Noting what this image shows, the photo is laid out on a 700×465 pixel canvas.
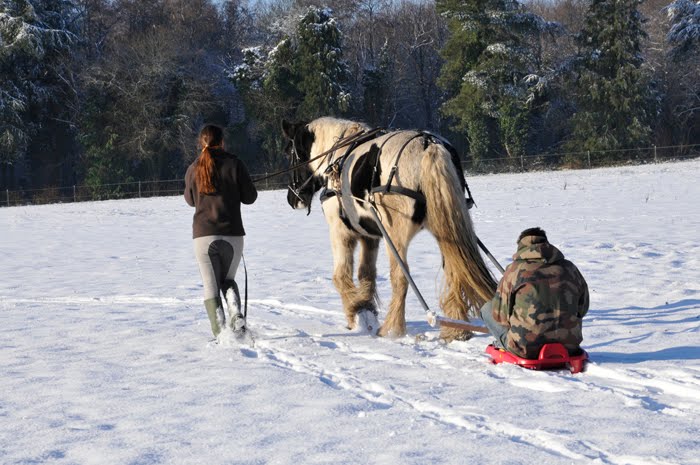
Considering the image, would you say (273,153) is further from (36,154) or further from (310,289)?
(310,289)

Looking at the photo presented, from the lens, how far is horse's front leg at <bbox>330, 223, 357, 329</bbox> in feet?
22.6

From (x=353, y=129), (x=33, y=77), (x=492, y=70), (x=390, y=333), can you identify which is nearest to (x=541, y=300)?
(x=390, y=333)

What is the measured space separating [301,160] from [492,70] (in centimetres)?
3357

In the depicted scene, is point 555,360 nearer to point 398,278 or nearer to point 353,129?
point 398,278

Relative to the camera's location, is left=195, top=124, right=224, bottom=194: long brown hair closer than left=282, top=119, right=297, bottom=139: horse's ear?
Yes

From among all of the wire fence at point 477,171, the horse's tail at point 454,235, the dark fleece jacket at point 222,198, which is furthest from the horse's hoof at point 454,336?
the wire fence at point 477,171

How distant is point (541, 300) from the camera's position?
487cm

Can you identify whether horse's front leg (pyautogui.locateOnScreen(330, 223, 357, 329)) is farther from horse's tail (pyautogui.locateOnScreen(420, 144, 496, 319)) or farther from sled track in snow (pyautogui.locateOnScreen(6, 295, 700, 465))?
horse's tail (pyautogui.locateOnScreen(420, 144, 496, 319))

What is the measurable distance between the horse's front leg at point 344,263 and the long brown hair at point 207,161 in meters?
1.28

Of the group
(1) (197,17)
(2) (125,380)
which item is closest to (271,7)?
(1) (197,17)

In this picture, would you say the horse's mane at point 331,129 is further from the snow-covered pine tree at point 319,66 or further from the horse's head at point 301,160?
the snow-covered pine tree at point 319,66

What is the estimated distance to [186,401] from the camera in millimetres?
4543

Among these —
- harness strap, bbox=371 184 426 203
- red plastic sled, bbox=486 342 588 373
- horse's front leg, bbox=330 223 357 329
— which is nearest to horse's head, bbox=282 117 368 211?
horse's front leg, bbox=330 223 357 329

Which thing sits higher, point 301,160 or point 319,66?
point 319,66
